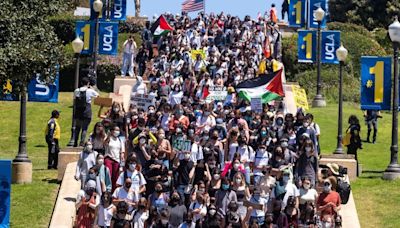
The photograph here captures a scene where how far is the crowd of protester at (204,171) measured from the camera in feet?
77.8

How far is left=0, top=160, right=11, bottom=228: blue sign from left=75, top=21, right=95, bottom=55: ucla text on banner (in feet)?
62.7

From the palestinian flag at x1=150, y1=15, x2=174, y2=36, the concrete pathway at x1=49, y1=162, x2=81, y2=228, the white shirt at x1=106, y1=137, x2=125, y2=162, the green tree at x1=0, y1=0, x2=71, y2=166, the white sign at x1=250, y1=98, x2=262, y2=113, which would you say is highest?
the palestinian flag at x1=150, y1=15, x2=174, y2=36

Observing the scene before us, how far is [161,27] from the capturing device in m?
45.7

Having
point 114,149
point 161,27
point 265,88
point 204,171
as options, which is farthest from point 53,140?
point 161,27

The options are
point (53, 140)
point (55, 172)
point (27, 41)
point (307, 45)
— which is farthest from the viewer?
point (307, 45)

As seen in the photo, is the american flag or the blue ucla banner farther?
the american flag

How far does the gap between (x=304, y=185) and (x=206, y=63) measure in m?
17.8

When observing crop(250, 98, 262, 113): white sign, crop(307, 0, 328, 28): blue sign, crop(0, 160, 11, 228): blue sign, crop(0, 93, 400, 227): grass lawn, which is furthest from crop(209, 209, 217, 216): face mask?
crop(307, 0, 328, 28): blue sign

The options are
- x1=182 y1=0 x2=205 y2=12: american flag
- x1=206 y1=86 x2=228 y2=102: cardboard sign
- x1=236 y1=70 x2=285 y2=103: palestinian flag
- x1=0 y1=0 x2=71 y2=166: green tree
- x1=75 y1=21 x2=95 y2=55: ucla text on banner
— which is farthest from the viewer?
x1=182 y1=0 x2=205 y2=12: american flag

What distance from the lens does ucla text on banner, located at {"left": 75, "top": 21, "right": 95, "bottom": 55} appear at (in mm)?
41031

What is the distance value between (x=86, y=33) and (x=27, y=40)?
1626cm

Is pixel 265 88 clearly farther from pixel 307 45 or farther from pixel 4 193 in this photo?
pixel 307 45

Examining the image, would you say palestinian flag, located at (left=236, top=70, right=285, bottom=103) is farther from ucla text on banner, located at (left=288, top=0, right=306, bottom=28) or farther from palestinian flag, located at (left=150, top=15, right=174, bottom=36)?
ucla text on banner, located at (left=288, top=0, right=306, bottom=28)

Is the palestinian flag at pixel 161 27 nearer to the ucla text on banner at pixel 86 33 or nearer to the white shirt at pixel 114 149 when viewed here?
the ucla text on banner at pixel 86 33
